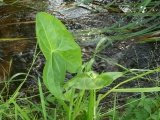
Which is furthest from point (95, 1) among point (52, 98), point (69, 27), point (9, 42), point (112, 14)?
point (52, 98)

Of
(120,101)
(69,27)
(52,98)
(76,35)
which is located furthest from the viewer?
(69,27)

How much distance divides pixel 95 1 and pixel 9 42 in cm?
90

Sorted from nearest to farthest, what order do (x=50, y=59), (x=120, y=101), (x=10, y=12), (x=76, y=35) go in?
(x=50, y=59) → (x=120, y=101) → (x=76, y=35) → (x=10, y=12)

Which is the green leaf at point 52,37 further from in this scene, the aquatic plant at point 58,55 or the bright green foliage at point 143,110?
the bright green foliage at point 143,110

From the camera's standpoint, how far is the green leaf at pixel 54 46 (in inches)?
54.5

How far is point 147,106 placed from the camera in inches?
65.9

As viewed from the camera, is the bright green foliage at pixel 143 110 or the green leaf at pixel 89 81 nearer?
the green leaf at pixel 89 81

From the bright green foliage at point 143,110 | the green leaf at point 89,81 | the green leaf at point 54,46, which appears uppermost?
the green leaf at point 54,46

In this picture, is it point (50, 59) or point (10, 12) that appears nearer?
point (50, 59)

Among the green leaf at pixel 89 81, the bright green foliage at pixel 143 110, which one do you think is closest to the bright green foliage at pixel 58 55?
the green leaf at pixel 89 81

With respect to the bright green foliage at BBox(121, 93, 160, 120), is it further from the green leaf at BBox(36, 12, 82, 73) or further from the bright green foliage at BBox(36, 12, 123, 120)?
the green leaf at BBox(36, 12, 82, 73)

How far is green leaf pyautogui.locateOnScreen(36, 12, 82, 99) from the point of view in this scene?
4.54ft

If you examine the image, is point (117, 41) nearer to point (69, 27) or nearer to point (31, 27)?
point (69, 27)

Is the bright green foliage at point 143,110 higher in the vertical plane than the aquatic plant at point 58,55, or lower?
lower
